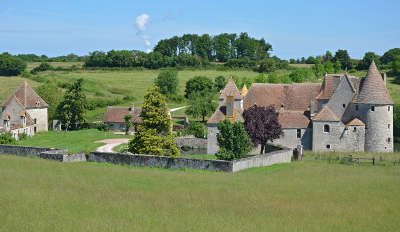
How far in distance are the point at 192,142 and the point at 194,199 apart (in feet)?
115

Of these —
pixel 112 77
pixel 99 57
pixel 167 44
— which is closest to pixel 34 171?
pixel 112 77

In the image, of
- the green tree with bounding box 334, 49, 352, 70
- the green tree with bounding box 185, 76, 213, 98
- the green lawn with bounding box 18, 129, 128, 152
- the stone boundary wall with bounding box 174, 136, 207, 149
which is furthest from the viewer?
the green tree with bounding box 334, 49, 352, 70

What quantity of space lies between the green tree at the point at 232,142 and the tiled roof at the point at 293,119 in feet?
47.2

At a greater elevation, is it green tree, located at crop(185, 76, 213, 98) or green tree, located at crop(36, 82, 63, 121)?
green tree, located at crop(185, 76, 213, 98)

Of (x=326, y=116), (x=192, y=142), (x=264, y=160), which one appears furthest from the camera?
(x=192, y=142)

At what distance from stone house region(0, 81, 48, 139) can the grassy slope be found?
30.9 metres

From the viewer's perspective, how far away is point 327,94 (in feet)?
185

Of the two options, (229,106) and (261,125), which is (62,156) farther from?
(229,106)

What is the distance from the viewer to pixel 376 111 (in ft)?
174

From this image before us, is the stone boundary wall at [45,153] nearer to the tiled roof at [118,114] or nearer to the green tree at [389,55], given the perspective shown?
the tiled roof at [118,114]

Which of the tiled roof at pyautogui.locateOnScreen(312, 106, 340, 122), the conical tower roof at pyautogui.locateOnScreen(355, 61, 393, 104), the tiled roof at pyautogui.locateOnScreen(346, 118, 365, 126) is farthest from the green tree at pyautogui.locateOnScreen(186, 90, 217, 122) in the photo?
the conical tower roof at pyautogui.locateOnScreen(355, 61, 393, 104)

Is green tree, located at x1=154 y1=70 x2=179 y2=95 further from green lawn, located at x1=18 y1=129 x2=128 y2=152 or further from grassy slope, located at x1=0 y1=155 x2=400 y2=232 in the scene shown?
grassy slope, located at x1=0 y1=155 x2=400 y2=232

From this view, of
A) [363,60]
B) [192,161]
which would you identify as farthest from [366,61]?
[192,161]

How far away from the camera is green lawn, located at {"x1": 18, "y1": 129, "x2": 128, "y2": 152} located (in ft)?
190
